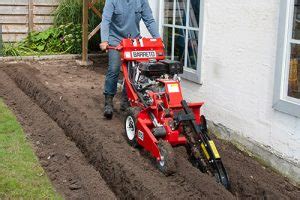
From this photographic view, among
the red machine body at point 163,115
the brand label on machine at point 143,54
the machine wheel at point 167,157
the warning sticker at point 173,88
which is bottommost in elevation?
the machine wheel at point 167,157

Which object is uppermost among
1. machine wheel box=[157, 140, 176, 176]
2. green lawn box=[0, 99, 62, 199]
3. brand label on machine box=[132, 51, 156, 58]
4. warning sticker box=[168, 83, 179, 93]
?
brand label on machine box=[132, 51, 156, 58]

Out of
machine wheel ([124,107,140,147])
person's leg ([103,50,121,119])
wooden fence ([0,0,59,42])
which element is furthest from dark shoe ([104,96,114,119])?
wooden fence ([0,0,59,42])

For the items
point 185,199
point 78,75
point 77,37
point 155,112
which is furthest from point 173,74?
point 77,37

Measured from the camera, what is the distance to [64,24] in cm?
1394

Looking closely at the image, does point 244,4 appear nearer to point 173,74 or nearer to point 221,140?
point 173,74

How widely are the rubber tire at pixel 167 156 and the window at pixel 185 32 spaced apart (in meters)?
2.25

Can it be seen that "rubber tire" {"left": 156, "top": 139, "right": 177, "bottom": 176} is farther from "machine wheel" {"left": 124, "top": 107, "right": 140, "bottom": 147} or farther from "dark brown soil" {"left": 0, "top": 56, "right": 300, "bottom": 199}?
"machine wheel" {"left": 124, "top": 107, "right": 140, "bottom": 147}

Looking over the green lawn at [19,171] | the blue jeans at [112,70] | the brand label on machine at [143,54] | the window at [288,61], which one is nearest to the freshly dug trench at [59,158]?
the green lawn at [19,171]

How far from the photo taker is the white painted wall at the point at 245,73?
543cm

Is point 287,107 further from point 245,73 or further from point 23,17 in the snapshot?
point 23,17

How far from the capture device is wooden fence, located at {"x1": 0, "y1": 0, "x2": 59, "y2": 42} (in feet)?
44.0

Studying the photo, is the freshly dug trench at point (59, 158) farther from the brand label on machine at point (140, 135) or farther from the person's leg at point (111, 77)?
the person's leg at point (111, 77)

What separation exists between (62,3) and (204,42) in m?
7.91

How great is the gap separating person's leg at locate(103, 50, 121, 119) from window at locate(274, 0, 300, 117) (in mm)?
2322
